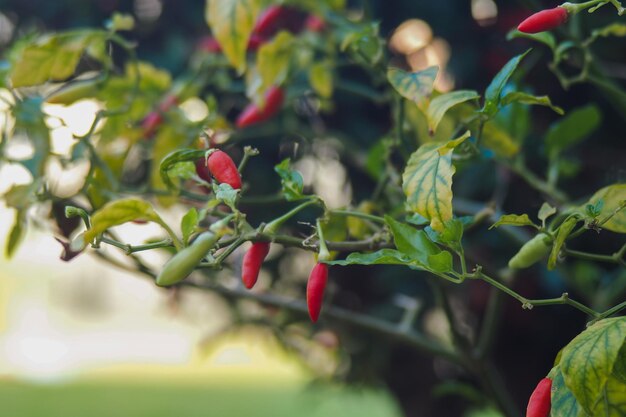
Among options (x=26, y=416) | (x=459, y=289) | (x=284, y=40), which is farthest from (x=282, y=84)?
(x=26, y=416)

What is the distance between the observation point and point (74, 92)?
2.79 ft

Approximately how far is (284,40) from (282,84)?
0.05 m

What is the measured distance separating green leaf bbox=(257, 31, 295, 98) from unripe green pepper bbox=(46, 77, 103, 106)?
16cm

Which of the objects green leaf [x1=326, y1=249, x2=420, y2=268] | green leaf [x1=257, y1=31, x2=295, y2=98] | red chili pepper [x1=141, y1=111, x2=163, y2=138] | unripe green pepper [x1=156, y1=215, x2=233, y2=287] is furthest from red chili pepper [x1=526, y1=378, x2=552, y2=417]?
red chili pepper [x1=141, y1=111, x2=163, y2=138]

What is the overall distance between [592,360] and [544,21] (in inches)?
8.6

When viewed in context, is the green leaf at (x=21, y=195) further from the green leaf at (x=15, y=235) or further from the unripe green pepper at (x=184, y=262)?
the unripe green pepper at (x=184, y=262)

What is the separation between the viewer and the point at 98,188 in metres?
0.81

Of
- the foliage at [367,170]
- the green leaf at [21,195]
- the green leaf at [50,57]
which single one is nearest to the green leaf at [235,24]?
A: the foliage at [367,170]

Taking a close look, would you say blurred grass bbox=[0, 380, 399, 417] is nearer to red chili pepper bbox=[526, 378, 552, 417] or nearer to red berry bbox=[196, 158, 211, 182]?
red berry bbox=[196, 158, 211, 182]

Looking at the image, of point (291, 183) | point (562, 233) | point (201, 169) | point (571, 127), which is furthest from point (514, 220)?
point (571, 127)

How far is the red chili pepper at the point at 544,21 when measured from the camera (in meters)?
0.55

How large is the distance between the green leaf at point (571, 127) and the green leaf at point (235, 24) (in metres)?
0.32

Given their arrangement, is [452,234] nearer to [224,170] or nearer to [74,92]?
[224,170]

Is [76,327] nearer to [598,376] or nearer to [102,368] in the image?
[102,368]
